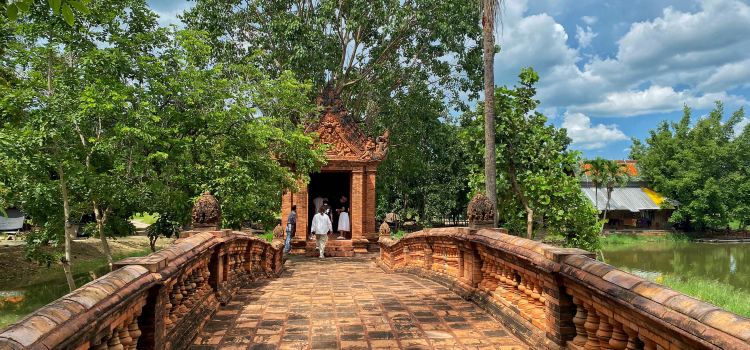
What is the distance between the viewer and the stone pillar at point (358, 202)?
57.9 ft

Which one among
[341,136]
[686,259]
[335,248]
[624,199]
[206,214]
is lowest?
[686,259]

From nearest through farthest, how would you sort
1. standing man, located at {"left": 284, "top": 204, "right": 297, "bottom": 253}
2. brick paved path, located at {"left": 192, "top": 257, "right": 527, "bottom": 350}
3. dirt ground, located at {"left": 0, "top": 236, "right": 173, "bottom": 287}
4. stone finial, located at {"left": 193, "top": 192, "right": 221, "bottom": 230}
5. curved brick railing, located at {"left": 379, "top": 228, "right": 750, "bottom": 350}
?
curved brick railing, located at {"left": 379, "top": 228, "right": 750, "bottom": 350} < brick paved path, located at {"left": 192, "top": 257, "right": 527, "bottom": 350} < stone finial, located at {"left": 193, "top": 192, "right": 221, "bottom": 230} < standing man, located at {"left": 284, "top": 204, "right": 297, "bottom": 253} < dirt ground, located at {"left": 0, "top": 236, "right": 173, "bottom": 287}

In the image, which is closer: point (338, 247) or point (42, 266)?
point (338, 247)

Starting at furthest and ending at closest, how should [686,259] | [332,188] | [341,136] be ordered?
[686,259]
[332,188]
[341,136]

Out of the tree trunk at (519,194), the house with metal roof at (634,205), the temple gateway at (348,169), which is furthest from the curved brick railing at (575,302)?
the house with metal roof at (634,205)

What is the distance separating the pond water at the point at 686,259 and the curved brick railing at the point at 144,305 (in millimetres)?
21187

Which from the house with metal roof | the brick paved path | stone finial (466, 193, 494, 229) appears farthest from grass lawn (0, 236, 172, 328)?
the house with metal roof

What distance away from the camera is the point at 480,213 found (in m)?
6.50

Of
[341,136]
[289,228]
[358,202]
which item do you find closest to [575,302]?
[289,228]

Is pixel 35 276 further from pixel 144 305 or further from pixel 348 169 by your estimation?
pixel 144 305

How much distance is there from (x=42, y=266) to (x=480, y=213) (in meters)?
19.5

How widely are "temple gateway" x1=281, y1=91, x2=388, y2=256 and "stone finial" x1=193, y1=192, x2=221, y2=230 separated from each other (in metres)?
10.7

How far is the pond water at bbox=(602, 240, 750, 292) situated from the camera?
23.9 metres

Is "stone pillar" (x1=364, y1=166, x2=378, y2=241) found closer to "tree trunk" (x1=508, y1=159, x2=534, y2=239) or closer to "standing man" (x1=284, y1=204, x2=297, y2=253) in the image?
"standing man" (x1=284, y1=204, x2=297, y2=253)
